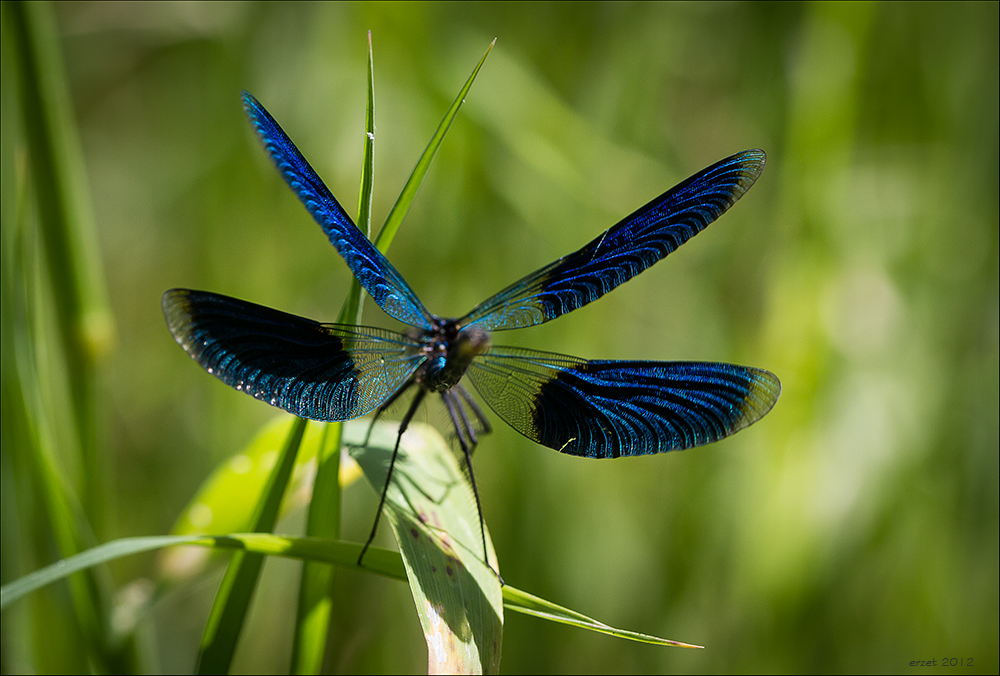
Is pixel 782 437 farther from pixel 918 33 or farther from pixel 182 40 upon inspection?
pixel 182 40

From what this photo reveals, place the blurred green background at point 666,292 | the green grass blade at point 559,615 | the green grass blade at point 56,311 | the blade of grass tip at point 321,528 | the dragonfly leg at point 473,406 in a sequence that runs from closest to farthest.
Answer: the green grass blade at point 559,615, the blade of grass tip at point 321,528, the green grass blade at point 56,311, the dragonfly leg at point 473,406, the blurred green background at point 666,292

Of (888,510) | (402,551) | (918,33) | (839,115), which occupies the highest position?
(918,33)

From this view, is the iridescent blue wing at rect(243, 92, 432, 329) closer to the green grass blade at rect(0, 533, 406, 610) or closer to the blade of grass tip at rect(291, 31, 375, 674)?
the blade of grass tip at rect(291, 31, 375, 674)

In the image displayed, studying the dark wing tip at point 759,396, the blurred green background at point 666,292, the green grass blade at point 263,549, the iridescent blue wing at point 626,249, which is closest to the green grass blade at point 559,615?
the green grass blade at point 263,549

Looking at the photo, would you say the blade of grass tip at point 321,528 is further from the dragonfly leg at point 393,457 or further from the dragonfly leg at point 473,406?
the dragonfly leg at point 473,406

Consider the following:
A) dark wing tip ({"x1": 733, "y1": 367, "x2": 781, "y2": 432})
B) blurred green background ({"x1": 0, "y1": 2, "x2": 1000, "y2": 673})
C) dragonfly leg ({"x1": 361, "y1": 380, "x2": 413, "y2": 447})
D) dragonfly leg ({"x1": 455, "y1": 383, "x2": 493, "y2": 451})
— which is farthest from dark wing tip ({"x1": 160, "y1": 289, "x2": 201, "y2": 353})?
blurred green background ({"x1": 0, "y1": 2, "x2": 1000, "y2": 673})

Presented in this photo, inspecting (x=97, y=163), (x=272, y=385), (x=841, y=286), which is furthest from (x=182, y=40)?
(x=841, y=286)
